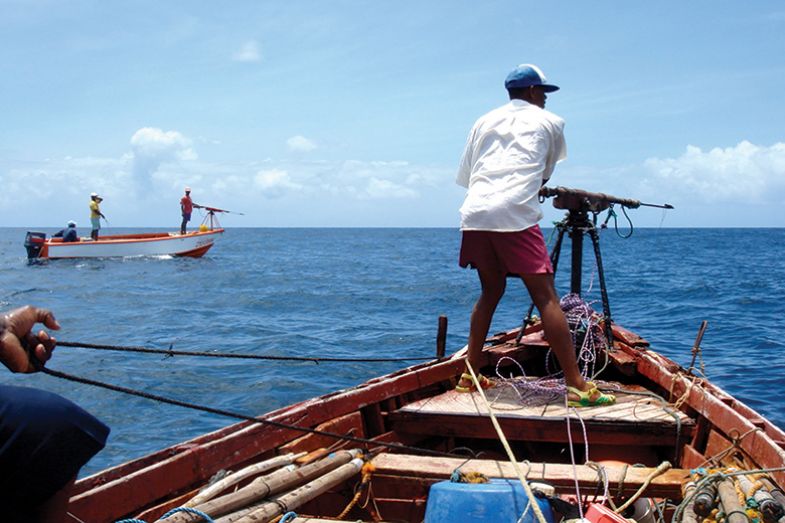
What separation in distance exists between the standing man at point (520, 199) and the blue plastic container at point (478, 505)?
1.48 metres

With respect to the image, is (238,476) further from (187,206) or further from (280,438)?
(187,206)

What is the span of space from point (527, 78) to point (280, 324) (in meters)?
12.8

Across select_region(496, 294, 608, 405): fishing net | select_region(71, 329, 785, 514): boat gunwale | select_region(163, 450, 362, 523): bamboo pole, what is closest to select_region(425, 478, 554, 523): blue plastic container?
select_region(163, 450, 362, 523): bamboo pole

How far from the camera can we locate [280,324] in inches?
632

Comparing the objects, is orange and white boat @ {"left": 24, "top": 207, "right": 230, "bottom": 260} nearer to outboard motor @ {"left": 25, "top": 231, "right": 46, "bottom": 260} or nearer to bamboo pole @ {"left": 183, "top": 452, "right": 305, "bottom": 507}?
outboard motor @ {"left": 25, "top": 231, "right": 46, "bottom": 260}

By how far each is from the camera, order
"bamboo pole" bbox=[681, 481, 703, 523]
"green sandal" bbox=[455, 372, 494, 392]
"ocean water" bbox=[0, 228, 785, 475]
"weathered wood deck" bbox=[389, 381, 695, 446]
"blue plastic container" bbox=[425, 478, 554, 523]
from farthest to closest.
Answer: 1. "ocean water" bbox=[0, 228, 785, 475]
2. "green sandal" bbox=[455, 372, 494, 392]
3. "weathered wood deck" bbox=[389, 381, 695, 446]
4. "bamboo pole" bbox=[681, 481, 703, 523]
5. "blue plastic container" bbox=[425, 478, 554, 523]

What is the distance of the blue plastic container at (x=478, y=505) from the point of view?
259cm

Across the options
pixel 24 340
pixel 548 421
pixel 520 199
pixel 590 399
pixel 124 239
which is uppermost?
pixel 520 199

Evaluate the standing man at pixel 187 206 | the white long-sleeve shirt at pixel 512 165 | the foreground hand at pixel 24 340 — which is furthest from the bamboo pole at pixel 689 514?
the standing man at pixel 187 206

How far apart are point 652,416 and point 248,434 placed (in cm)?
236

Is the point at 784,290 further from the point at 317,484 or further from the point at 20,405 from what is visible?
the point at 20,405

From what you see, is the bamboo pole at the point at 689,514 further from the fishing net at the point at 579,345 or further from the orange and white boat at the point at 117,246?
the orange and white boat at the point at 117,246

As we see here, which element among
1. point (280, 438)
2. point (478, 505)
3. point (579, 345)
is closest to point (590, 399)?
point (579, 345)

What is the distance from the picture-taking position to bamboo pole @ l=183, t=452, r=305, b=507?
2953 mm
